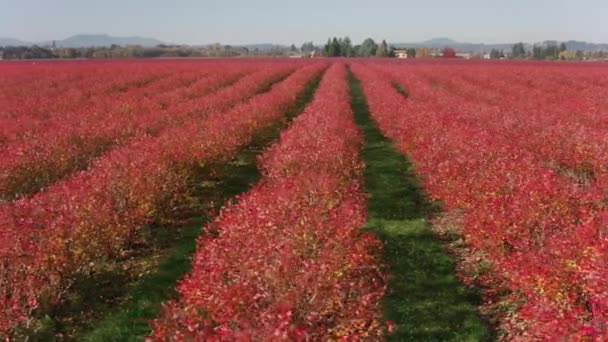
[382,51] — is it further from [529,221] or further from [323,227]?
[323,227]

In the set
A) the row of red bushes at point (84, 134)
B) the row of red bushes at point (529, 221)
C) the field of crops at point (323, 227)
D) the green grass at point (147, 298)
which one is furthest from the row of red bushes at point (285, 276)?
the row of red bushes at point (84, 134)

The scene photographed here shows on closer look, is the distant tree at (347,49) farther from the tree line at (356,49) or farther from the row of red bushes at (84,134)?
the row of red bushes at (84,134)

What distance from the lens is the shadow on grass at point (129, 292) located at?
7941 mm

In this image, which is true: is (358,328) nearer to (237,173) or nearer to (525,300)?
(525,300)

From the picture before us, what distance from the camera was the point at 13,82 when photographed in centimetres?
Result: 3684

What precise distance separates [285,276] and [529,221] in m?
4.93

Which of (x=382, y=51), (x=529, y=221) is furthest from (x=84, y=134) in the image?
(x=382, y=51)

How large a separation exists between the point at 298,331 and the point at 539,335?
3.96 metres

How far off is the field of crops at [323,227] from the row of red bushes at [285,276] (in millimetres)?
30

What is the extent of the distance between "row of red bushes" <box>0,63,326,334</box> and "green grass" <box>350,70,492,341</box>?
16.9ft

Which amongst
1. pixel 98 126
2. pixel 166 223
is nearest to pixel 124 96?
pixel 98 126

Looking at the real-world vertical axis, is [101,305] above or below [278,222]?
below

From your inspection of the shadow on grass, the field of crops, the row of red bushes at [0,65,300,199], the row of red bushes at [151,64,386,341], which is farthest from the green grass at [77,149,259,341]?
the row of red bushes at [0,65,300,199]

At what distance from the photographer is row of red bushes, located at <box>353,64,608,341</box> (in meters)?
6.59
